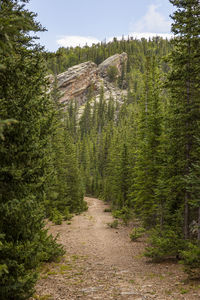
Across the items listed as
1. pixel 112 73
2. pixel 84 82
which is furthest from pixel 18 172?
pixel 112 73

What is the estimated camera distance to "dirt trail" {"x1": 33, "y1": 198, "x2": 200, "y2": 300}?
26.9 feet

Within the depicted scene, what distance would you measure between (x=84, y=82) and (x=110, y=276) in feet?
373

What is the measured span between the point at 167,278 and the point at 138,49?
527ft

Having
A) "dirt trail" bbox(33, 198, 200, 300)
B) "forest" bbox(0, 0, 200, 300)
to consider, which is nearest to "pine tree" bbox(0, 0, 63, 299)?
"forest" bbox(0, 0, 200, 300)

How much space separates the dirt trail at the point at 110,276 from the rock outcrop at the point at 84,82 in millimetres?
99813

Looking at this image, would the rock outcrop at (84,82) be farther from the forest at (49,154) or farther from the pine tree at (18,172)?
the pine tree at (18,172)

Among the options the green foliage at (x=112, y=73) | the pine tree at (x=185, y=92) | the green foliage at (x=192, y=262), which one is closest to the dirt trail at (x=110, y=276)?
the green foliage at (x=192, y=262)

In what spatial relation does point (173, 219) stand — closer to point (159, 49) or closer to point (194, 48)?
point (194, 48)

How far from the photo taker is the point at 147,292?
332 inches

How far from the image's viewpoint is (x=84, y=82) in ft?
381

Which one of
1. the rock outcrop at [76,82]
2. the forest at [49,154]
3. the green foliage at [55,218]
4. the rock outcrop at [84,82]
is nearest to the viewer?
the forest at [49,154]

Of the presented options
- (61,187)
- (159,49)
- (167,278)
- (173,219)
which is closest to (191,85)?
(173,219)

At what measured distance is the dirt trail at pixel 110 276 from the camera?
8.20 metres

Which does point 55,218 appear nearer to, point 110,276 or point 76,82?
point 110,276
